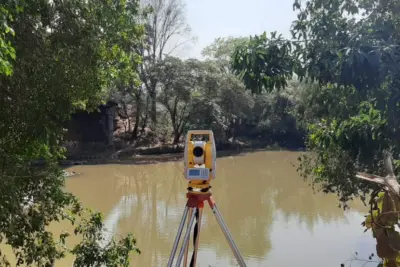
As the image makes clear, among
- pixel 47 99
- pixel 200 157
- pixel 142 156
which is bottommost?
pixel 142 156

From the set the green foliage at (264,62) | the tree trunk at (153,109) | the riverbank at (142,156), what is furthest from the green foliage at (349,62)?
the tree trunk at (153,109)

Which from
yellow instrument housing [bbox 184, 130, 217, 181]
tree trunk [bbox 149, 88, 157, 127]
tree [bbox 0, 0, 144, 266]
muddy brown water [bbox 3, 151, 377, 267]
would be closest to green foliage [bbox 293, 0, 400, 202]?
yellow instrument housing [bbox 184, 130, 217, 181]

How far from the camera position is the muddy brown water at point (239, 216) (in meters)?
4.96

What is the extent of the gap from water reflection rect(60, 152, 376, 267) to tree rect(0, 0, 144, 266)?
2.11 metres

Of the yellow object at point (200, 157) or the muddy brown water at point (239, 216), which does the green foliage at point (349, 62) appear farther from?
the muddy brown water at point (239, 216)

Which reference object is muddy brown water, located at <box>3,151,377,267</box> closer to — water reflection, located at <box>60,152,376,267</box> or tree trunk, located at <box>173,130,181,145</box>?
water reflection, located at <box>60,152,376,267</box>

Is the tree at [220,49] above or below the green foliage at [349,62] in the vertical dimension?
above

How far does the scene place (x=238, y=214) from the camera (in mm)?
7102

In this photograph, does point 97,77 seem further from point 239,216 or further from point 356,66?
point 239,216

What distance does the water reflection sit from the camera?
16.4ft

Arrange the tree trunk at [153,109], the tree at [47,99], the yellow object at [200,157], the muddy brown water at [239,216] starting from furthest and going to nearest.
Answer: the tree trunk at [153,109] → the muddy brown water at [239,216] → the tree at [47,99] → the yellow object at [200,157]

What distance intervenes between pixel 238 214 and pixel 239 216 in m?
0.14

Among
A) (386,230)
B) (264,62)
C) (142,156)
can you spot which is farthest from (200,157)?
(142,156)

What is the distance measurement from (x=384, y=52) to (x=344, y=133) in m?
0.74
